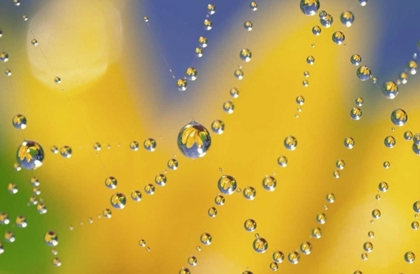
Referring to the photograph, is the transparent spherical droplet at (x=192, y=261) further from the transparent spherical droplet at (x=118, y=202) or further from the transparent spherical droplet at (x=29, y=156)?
the transparent spherical droplet at (x=29, y=156)

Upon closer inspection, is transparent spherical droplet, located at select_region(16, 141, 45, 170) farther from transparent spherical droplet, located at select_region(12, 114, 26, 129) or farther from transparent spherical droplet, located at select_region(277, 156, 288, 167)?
transparent spherical droplet, located at select_region(277, 156, 288, 167)

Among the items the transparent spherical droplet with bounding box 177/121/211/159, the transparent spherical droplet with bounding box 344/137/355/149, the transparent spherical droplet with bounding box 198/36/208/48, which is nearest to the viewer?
the transparent spherical droplet with bounding box 177/121/211/159

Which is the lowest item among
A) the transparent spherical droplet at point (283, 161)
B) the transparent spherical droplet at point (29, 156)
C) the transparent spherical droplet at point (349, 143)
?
the transparent spherical droplet at point (349, 143)

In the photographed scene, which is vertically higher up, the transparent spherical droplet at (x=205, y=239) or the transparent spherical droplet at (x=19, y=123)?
the transparent spherical droplet at (x=19, y=123)

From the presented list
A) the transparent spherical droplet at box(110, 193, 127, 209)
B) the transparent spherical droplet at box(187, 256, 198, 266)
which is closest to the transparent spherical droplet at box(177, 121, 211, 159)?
the transparent spherical droplet at box(110, 193, 127, 209)

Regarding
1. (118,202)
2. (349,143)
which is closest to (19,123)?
(118,202)

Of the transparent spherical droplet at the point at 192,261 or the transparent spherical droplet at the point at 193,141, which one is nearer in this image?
the transparent spherical droplet at the point at 193,141

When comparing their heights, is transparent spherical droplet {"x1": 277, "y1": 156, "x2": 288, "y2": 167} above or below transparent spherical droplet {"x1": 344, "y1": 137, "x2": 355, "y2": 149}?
above

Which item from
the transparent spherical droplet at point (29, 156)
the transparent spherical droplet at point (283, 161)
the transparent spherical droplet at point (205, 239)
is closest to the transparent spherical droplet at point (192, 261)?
the transparent spherical droplet at point (205, 239)

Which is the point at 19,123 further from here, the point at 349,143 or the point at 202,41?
the point at 349,143

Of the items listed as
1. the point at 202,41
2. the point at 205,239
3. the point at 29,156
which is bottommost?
the point at 205,239

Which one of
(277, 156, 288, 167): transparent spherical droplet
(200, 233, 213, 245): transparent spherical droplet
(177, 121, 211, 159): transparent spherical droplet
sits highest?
(177, 121, 211, 159): transparent spherical droplet
